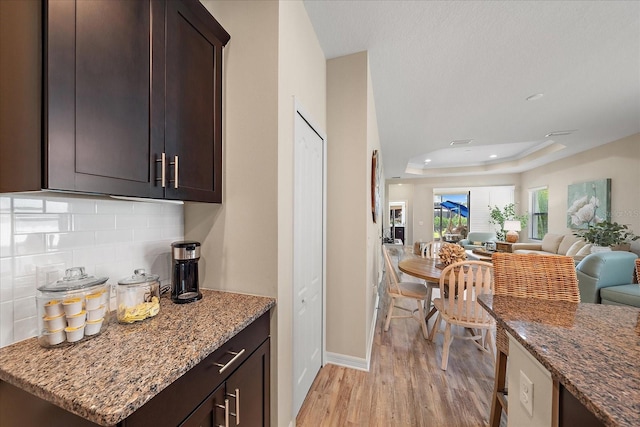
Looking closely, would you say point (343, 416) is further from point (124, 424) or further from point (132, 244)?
point (132, 244)

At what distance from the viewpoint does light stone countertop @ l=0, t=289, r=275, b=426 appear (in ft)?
1.88

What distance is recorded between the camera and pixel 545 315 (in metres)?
0.97

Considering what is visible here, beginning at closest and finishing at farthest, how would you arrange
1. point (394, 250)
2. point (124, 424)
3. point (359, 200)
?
point (124, 424) < point (359, 200) < point (394, 250)

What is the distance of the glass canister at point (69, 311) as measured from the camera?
0.78 metres

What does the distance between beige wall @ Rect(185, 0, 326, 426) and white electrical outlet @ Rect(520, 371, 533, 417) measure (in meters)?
1.01

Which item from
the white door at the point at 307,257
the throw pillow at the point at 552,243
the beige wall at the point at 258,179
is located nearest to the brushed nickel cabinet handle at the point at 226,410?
the beige wall at the point at 258,179

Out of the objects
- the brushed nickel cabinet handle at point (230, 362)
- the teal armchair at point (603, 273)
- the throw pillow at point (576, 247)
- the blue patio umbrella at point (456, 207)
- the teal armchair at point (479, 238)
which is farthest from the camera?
the blue patio umbrella at point (456, 207)

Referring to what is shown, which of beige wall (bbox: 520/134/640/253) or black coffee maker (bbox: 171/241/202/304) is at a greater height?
beige wall (bbox: 520/134/640/253)

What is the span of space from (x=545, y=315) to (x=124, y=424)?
1409 mm

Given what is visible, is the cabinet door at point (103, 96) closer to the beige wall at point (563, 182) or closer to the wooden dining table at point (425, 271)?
the wooden dining table at point (425, 271)

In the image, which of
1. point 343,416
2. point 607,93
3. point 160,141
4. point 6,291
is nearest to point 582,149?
point 607,93

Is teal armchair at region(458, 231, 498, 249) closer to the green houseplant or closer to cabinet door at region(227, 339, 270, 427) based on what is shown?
the green houseplant

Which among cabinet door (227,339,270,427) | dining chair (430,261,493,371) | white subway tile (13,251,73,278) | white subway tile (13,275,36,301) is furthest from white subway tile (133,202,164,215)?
dining chair (430,261,493,371)

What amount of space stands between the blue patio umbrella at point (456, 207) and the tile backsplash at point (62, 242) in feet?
28.7
